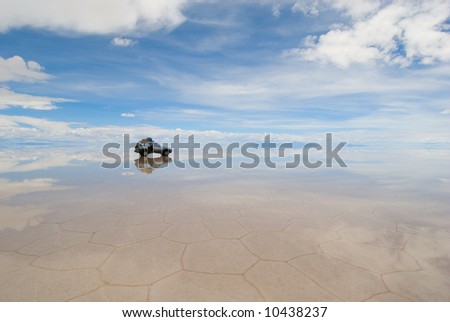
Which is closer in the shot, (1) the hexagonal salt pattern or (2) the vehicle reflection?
(1) the hexagonal salt pattern

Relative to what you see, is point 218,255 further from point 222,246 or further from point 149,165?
point 149,165

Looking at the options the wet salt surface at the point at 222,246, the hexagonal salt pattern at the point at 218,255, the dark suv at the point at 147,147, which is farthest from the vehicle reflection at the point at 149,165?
the hexagonal salt pattern at the point at 218,255

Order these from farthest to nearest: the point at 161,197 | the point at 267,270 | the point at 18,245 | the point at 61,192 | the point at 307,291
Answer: the point at 61,192, the point at 161,197, the point at 18,245, the point at 267,270, the point at 307,291

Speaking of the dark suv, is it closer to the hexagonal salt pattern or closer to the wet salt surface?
the wet salt surface

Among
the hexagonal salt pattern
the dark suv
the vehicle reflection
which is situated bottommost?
the hexagonal salt pattern

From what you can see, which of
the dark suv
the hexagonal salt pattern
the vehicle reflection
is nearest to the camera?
the hexagonal salt pattern

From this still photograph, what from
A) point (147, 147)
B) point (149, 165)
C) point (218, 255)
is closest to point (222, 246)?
point (218, 255)

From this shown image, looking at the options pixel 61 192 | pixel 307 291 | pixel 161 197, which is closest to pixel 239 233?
pixel 307 291

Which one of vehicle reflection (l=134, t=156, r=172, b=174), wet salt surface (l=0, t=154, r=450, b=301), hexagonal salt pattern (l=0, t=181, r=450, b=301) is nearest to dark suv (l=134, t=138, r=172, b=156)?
vehicle reflection (l=134, t=156, r=172, b=174)
